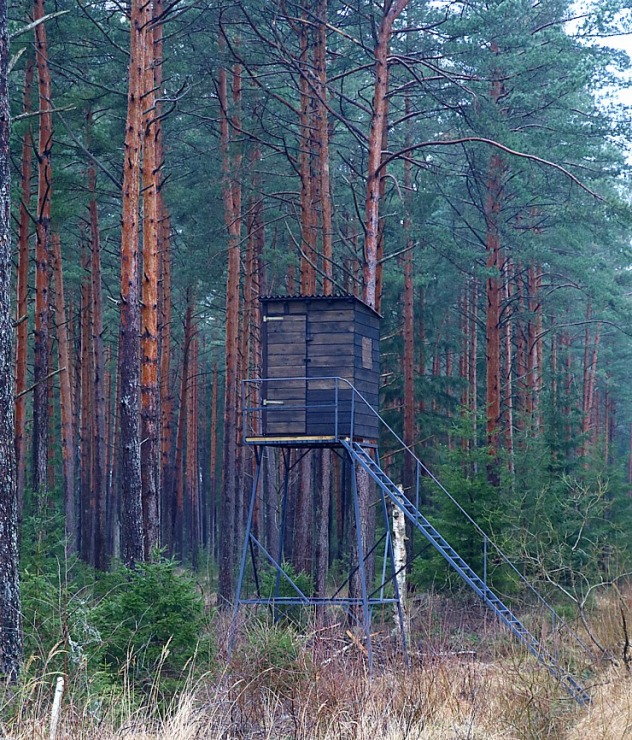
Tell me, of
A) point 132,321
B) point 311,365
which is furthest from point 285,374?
point 132,321

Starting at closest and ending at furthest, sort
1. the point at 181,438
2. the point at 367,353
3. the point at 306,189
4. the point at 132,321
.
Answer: the point at 132,321 → the point at 367,353 → the point at 306,189 → the point at 181,438

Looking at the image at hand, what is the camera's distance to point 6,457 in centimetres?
885

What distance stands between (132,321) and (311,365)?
290cm

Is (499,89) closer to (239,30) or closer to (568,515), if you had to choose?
(239,30)

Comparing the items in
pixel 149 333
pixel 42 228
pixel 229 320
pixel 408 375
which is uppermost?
pixel 42 228

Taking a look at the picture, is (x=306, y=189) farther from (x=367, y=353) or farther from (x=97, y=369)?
(x=97, y=369)

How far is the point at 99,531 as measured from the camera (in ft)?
85.4

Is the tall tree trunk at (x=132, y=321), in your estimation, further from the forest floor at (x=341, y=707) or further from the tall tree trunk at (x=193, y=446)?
the tall tree trunk at (x=193, y=446)

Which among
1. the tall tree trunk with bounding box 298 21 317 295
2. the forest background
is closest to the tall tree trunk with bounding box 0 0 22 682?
the forest background

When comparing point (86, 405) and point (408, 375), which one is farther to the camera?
point (86, 405)

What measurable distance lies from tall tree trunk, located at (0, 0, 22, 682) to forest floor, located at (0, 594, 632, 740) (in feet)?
2.20

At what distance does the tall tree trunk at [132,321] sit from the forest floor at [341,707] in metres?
5.53

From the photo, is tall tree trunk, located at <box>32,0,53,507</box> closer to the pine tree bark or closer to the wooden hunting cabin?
the wooden hunting cabin

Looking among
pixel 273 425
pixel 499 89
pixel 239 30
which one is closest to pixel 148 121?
pixel 273 425
